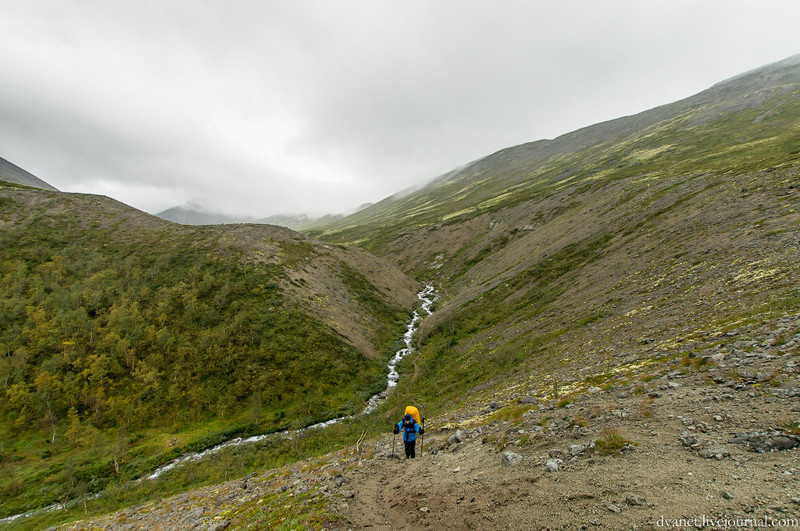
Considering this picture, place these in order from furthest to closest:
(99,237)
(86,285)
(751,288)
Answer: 1. (99,237)
2. (86,285)
3. (751,288)

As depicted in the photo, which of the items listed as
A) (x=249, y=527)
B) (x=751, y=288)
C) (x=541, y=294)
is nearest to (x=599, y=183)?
(x=541, y=294)

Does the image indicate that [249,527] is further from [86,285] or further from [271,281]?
[86,285]

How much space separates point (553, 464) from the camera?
11.3 meters

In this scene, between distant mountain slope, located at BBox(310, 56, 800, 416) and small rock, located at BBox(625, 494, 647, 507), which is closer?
small rock, located at BBox(625, 494, 647, 507)

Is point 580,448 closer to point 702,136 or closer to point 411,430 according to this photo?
point 411,430

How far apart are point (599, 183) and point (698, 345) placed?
7837 cm

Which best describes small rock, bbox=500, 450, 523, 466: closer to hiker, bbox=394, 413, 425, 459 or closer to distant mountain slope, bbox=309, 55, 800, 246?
hiker, bbox=394, 413, 425, 459

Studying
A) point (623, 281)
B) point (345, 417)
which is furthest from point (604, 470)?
point (623, 281)

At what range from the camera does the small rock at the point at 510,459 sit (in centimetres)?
1253

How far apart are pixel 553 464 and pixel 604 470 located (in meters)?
1.61

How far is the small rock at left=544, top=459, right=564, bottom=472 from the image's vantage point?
1115 centimetres

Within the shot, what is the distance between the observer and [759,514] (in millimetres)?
6707

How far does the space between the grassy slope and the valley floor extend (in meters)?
12.6

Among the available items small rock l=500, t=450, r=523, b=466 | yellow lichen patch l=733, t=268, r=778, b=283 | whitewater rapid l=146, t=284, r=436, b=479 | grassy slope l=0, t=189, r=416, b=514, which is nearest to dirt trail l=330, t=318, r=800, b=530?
small rock l=500, t=450, r=523, b=466
